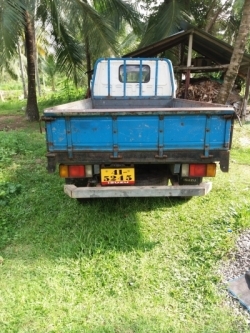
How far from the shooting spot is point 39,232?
3.27m

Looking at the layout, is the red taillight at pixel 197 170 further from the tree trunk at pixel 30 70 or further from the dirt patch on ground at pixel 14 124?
the tree trunk at pixel 30 70

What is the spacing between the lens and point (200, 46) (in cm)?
1046

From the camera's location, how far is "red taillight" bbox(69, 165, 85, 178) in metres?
2.98

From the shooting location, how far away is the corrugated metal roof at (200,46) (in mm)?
8930

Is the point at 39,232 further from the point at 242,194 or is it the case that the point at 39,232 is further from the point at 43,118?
the point at 242,194

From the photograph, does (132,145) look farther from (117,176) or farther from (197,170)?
(197,170)

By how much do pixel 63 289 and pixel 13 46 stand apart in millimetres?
5452

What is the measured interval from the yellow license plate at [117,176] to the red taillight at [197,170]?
622mm

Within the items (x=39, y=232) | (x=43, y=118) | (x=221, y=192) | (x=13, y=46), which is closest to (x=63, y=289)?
(x=39, y=232)

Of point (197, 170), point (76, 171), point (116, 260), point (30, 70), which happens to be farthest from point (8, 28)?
point (116, 260)

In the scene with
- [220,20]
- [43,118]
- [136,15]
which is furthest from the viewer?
[220,20]

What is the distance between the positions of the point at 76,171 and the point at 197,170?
1.30 metres

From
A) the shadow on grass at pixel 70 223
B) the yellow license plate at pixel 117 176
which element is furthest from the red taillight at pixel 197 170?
the shadow on grass at pixel 70 223

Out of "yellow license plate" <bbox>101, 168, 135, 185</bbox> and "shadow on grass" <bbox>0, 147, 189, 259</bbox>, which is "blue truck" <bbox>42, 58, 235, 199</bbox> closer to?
"yellow license plate" <bbox>101, 168, 135, 185</bbox>
